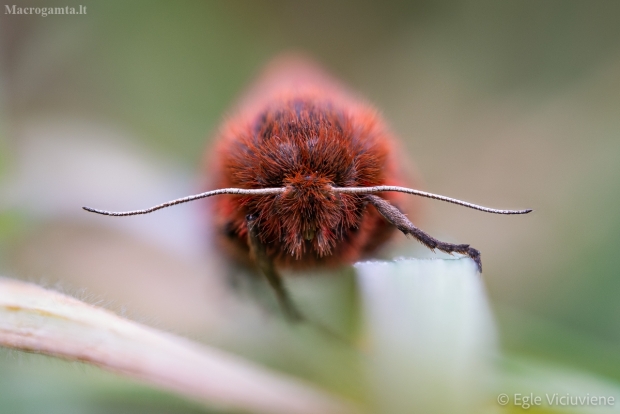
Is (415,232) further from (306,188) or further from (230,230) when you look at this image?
(230,230)

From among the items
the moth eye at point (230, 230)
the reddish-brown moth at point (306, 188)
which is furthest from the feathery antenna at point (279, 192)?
the moth eye at point (230, 230)

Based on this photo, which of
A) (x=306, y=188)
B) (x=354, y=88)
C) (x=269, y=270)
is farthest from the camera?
(x=354, y=88)

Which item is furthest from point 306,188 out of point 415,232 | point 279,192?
point 415,232

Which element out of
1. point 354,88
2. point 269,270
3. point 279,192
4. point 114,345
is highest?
point 354,88

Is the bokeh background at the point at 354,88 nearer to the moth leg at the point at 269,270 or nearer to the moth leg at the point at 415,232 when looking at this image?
the moth leg at the point at 269,270

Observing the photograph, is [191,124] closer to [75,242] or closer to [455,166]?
[75,242]

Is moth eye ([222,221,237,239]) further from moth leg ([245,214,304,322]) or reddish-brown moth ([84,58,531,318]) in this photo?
moth leg ([245,214,304,322])

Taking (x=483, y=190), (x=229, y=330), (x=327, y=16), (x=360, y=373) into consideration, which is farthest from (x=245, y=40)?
(x=360, y=373)
